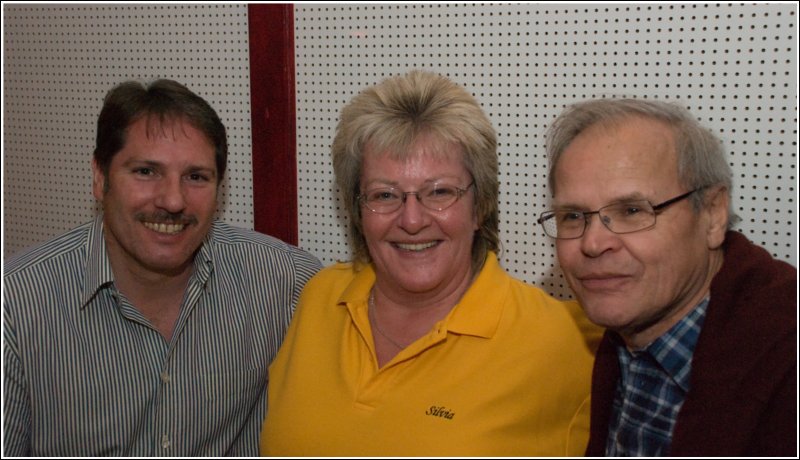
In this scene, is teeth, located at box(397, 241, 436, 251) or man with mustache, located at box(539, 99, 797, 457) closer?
man with mustache, located at box(539, 99, 797, 457)

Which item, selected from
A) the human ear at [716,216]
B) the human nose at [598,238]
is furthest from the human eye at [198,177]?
the human ear at [716,216]

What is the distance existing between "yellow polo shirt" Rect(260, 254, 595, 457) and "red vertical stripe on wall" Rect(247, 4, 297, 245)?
0.84 m

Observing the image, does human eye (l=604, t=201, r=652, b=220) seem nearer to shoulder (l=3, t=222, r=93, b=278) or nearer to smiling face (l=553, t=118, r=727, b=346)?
smiling face (l=553, t=118, r=727, b=346)

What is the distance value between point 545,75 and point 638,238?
99 cm

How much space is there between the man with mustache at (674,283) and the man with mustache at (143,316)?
126 centimetres

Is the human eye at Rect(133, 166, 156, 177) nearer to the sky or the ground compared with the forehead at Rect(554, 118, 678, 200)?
nearer to the ground

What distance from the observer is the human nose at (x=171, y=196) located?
2609 millimetres

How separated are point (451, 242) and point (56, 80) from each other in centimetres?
223

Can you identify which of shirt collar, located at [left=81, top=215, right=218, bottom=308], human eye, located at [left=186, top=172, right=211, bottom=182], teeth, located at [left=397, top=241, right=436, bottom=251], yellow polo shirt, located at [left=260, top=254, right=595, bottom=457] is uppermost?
human eye, located at [left=186, top=172, right=211, bottom=182]

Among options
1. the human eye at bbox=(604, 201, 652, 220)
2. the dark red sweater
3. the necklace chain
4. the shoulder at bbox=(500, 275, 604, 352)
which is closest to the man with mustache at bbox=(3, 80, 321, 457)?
the necklace chain

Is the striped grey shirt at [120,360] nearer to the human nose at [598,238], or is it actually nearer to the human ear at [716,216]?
the human nose at [598,238]

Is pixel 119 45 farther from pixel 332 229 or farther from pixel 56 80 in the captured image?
pixel 332 229

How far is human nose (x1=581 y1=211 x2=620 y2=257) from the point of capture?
1.94 meters

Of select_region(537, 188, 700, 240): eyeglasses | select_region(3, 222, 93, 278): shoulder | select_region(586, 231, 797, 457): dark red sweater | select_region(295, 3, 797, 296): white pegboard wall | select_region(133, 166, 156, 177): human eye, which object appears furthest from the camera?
select_region(133, 166, 156, 177): human eye
